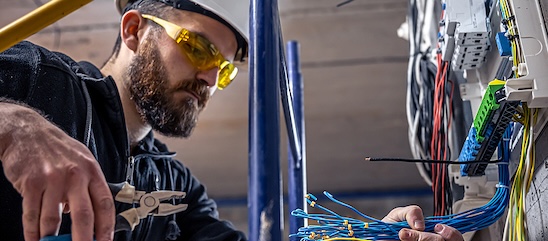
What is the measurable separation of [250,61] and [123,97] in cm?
88

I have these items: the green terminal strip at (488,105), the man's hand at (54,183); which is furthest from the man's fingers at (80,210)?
the green terminal strip at (488,105)

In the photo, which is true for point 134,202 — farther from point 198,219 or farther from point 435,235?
point 198,219

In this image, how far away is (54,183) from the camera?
2.75 feet

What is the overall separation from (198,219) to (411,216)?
3.15 ft

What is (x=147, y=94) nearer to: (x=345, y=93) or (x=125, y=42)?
(x=125, y=42)

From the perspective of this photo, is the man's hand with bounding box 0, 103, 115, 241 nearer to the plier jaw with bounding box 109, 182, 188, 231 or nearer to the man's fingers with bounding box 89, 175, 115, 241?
the man's fingers with bounding box 89, 175, 115, 241

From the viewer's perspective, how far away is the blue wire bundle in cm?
107

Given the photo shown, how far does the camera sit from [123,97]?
5.91 feet

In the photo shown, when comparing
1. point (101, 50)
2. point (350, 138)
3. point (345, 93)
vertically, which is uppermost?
point (101, 50)

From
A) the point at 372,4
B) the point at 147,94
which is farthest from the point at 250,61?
the point at 372,4

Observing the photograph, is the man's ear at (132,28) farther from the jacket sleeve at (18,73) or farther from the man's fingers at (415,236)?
the man's fingers at (415,236)

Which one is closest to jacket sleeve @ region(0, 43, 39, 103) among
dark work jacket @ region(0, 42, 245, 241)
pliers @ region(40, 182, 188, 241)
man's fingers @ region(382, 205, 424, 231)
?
dark work jacket @ region(0, 42, 245, 241)

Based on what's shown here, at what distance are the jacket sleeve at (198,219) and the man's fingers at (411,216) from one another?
75cm

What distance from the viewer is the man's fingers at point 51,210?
826 millimetres
